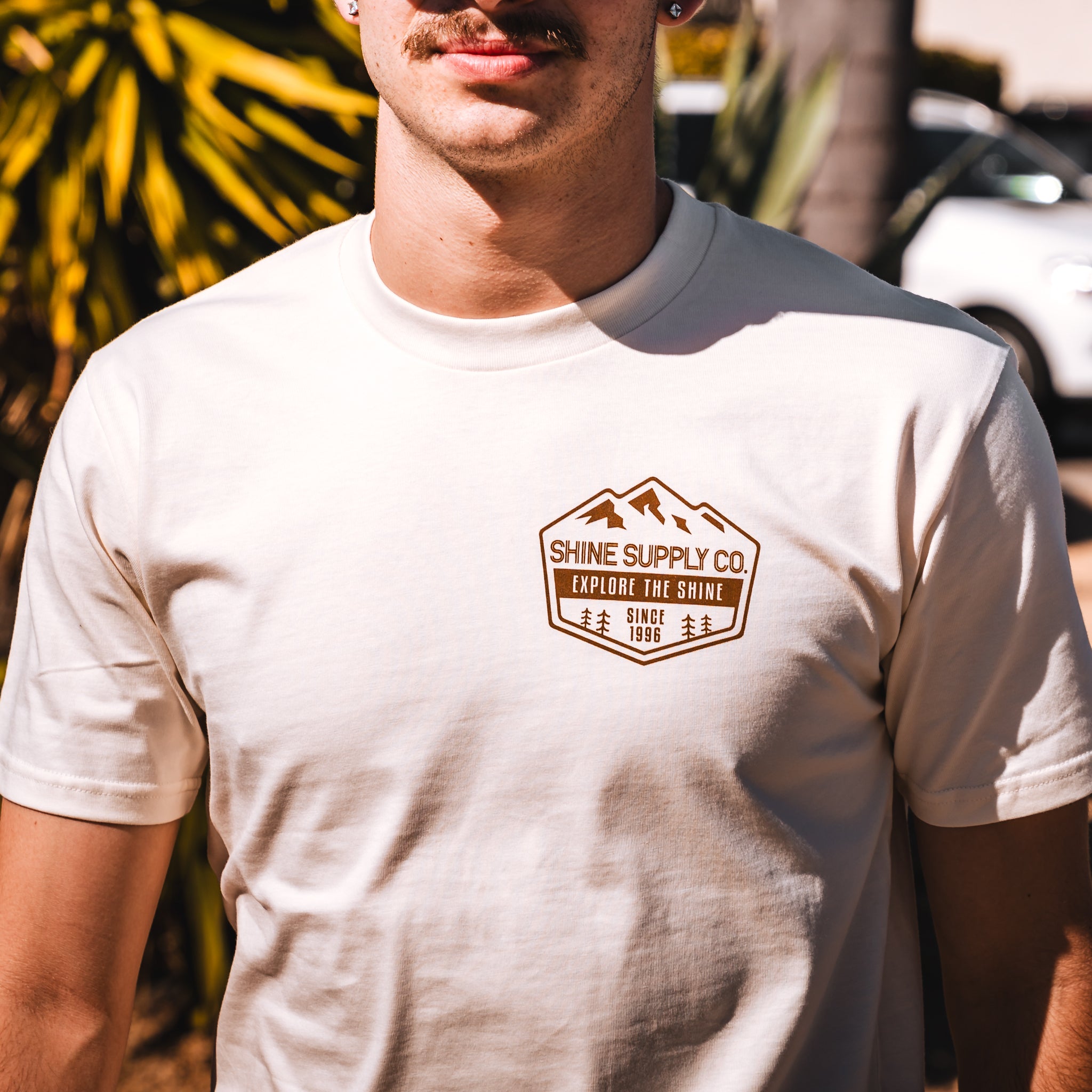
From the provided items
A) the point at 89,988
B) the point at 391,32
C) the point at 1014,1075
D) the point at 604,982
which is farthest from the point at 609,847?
the point at 391,32

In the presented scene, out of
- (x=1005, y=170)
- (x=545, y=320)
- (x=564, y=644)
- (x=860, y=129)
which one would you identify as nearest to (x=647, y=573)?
(x=564, y=644)

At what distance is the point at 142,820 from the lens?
4.78 feet

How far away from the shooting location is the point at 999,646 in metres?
1.31

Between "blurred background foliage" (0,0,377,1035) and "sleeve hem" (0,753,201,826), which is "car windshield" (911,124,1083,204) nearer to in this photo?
"blurred background foliage" (0,0,377,1035)

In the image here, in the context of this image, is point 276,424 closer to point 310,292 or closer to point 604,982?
point 310,292

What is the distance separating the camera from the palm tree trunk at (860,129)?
145 inches

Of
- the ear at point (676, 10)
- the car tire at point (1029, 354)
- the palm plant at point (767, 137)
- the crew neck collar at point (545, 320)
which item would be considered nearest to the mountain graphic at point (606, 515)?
the crew neck collar at point (545, 320)

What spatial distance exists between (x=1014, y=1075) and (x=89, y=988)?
1.06m

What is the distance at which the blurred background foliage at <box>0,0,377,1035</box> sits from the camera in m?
2.84

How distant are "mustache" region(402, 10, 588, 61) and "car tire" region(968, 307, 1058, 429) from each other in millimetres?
7309

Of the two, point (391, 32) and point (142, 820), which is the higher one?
point (391, 32)

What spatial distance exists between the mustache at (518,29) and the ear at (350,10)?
6.2 inches

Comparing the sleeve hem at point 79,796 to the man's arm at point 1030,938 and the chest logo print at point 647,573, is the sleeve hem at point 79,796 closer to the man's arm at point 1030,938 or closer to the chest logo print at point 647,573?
the chest logo print at point 647,573

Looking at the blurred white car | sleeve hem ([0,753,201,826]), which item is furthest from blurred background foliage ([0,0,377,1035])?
the blurred white car
